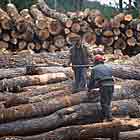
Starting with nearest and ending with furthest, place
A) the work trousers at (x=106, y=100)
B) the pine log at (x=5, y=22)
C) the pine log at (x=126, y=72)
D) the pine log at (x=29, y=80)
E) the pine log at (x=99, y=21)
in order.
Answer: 1. the work trousers at (x=106, y=100)
2. the pine log at (x=29, y=80)
3. the pine log at (x=126, y=72)
4. the pine log at (x=5, y=22)
5. the pine log at (x=99, y=21)

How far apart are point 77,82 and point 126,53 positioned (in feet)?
18.8

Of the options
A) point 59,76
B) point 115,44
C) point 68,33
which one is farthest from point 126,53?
point 59,76

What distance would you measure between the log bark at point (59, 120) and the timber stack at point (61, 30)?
5761 millimetres

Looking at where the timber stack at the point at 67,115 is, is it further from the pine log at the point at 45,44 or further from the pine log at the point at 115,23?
the pine log at the point at 115,23

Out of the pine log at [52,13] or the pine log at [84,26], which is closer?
the pine log at [52,13]

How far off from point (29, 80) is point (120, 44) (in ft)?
18.2

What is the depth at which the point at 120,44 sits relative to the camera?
1545cm

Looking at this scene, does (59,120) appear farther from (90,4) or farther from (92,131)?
(90,4)

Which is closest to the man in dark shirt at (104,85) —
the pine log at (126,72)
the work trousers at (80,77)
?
the work trousers at (80,77)

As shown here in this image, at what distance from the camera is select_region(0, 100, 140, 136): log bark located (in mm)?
7793

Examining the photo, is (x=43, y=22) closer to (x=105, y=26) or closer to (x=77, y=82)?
(x=105, y=26)

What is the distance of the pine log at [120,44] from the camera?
1540cm

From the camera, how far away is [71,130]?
25.3ft

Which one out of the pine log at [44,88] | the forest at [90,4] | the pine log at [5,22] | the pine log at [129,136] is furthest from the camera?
the forest at [90,4]
